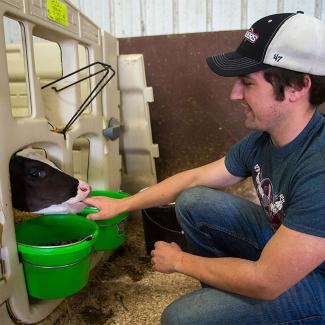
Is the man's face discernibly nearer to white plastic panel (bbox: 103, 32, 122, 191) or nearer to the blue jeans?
the blue jeans

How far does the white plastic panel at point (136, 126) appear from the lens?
1772 mm

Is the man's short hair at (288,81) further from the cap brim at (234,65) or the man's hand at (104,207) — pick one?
A: the man's hand at (104,207)

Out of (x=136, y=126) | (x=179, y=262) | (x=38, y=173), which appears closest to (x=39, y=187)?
(x=38, y=173)

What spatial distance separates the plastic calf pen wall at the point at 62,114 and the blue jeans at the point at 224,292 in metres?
0.39

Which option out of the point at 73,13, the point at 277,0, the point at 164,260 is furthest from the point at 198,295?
the point at 277,0

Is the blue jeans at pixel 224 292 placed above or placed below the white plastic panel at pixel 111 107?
below

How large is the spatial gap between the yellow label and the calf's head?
402 mm

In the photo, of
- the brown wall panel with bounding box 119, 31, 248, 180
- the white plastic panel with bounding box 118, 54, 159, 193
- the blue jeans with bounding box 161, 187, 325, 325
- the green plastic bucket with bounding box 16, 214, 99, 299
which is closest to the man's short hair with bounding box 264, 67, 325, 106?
the blue jeans with bounding box 161, 187, 325, 325

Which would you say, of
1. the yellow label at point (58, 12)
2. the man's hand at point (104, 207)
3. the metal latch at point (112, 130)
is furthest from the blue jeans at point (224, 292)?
the yellow label at point (58, 12)

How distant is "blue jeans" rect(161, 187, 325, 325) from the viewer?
30.0 inches

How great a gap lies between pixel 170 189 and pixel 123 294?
16.3 inches

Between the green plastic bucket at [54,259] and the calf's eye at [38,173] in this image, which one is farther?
the calf's eye at [38,173]

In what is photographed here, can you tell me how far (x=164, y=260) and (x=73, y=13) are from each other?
0.86 metres

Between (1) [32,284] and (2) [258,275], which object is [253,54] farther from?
(1) [32,284]
